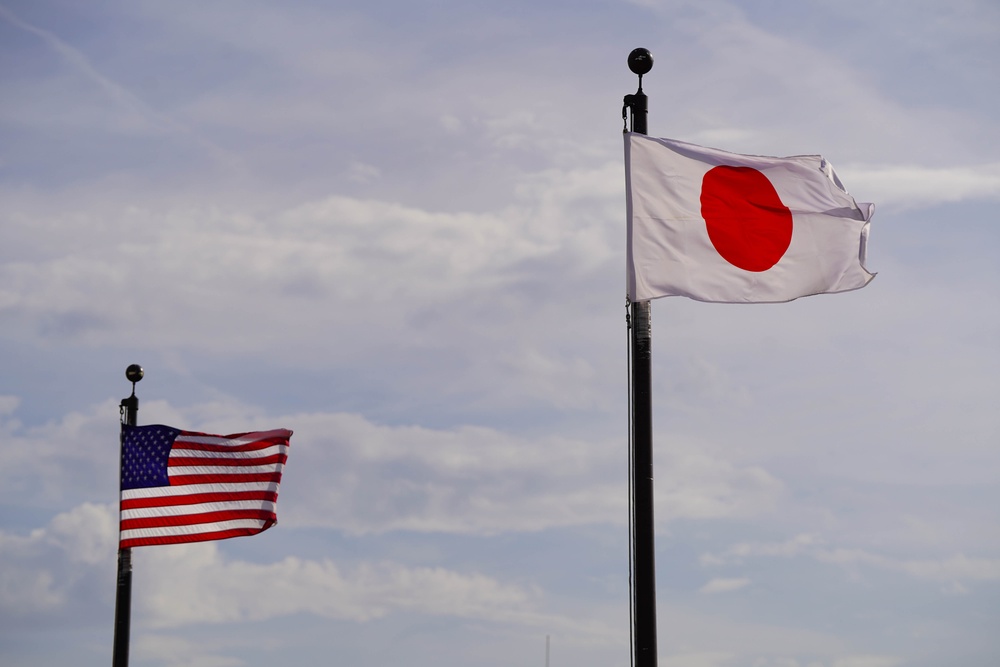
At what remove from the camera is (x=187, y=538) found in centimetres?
2333

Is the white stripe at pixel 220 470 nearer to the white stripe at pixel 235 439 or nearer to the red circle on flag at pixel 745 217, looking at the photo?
the white stripe at pixel 235 439

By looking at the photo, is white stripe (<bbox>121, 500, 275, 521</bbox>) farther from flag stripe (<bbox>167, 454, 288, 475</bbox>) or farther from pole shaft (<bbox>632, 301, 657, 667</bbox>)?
pole shaft (<bbox>632, 301, 657, 667</bbox>)

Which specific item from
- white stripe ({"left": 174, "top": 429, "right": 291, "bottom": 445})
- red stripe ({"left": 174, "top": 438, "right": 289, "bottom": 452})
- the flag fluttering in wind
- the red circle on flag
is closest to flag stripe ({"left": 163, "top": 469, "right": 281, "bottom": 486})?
red stripe ({"left": 174, "top": 438, "right": 289, "bottom": 452})

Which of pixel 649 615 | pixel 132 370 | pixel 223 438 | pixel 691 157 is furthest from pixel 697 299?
pixel 132 370

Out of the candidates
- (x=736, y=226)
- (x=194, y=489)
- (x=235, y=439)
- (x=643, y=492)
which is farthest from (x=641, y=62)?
(x=194, y=489)

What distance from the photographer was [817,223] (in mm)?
16688

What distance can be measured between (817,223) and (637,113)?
9.44ft

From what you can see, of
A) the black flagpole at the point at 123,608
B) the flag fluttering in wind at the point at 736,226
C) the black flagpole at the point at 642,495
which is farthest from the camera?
the black flagpole at the point at 123,608

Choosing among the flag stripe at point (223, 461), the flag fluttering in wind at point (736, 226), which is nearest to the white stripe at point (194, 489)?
the flag stripe at point (223, 461)

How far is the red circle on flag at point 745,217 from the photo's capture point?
15945mm

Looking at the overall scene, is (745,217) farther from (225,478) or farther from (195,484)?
(195,484)

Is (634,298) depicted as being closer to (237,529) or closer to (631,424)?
(631,424)

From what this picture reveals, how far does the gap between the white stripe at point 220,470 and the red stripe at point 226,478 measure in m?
0.04

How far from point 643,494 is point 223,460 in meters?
12.0
